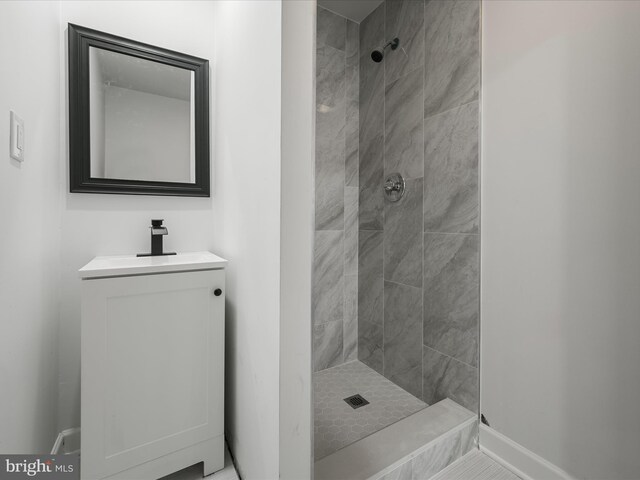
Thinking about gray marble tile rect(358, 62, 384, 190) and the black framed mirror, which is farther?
gray marble tile rect(358, 62, 384, 190)

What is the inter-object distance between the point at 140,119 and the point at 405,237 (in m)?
1.51

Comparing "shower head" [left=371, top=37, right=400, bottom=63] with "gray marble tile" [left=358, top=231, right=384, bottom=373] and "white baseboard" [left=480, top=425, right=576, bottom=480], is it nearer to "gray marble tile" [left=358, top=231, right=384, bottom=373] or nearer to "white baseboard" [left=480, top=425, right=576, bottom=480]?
"gray marble tile" [left=358, top=231, right=384, bottom=373]

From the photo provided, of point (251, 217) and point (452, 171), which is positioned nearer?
point (251, 217)

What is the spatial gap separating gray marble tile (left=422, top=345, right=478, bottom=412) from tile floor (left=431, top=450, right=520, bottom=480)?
0.64ft

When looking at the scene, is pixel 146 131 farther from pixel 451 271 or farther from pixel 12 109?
pixel 451 271

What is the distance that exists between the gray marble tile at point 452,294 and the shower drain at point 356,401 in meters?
0.49

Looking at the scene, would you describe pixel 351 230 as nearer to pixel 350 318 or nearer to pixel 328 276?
pixel 328 276

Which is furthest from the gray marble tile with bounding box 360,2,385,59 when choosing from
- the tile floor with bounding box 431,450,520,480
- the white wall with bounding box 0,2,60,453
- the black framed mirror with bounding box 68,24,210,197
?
the tile floor with bounding box 431,450,520,480

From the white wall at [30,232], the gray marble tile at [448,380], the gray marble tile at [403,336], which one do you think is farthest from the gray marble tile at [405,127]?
the white wall at [30,232]

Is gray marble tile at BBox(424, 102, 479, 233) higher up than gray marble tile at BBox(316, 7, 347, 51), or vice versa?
gray marble tile at BBox(316, 7, 347, 51)

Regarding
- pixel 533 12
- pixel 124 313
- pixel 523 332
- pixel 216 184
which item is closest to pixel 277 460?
pixel 124 313

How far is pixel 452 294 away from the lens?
1.52 m

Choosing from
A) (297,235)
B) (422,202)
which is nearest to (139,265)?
(297,235)

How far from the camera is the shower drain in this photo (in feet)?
5.47
